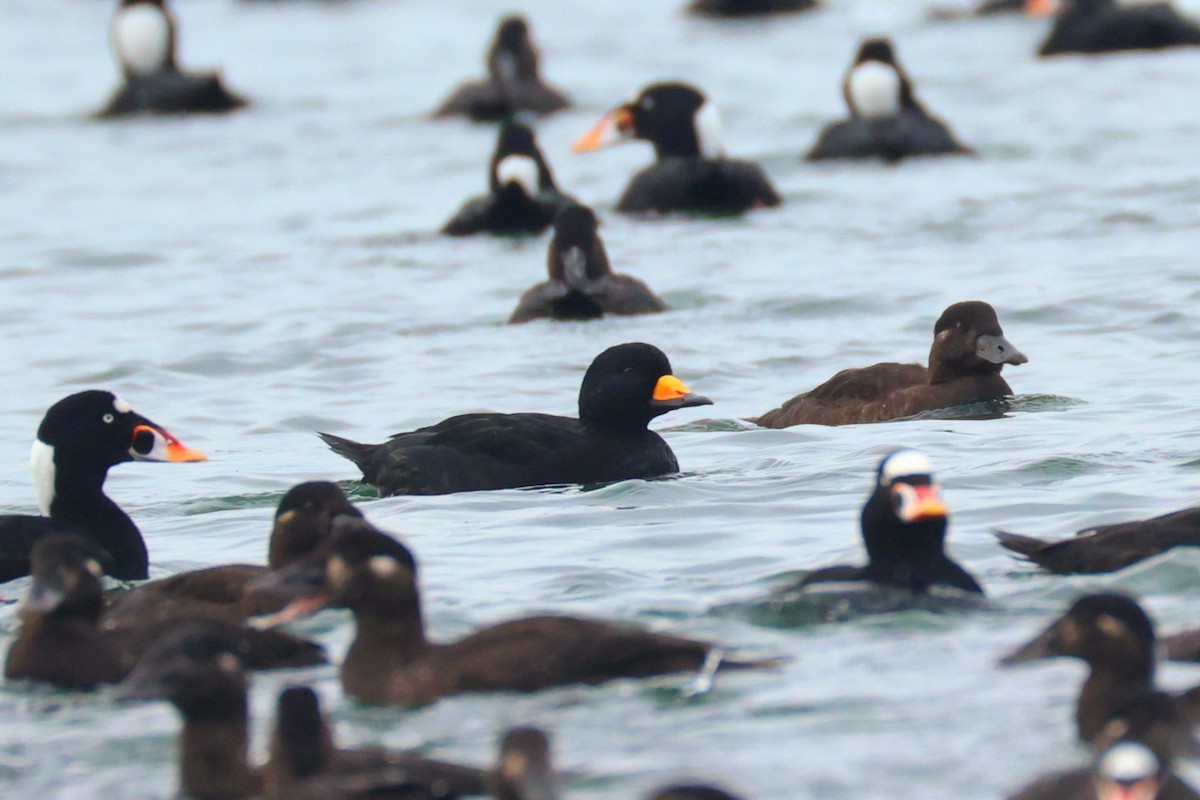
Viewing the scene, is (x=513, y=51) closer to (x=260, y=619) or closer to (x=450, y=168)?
(x=450, y=168)

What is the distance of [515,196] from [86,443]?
9.20 meters

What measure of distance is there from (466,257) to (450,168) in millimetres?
4759

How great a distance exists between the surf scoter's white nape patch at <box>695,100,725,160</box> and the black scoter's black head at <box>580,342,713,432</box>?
9022 mm

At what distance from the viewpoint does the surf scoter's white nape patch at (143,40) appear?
2764cm

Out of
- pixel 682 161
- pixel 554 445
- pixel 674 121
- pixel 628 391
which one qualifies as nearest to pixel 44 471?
pixel 554 445

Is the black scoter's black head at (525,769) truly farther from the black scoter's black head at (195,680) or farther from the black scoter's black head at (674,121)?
the black scoter's black head at (674,121)

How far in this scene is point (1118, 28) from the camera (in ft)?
88.2

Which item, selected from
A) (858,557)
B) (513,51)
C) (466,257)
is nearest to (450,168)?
(513,51)

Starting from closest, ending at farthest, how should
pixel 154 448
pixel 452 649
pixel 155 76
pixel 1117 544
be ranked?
pixel 452 649 < pixel 1117 544 < pixel 154 448 < pixel 155 76

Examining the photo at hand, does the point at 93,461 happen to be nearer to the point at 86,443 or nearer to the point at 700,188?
the point at 86,443

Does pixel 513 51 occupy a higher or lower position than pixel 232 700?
higher

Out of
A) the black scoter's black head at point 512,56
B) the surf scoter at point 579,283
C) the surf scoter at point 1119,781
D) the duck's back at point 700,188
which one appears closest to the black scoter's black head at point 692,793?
the surf scoter at point 1119,781

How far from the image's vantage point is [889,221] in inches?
735

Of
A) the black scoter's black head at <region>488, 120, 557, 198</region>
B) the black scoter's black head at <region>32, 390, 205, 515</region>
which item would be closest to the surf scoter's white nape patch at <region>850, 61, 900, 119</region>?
the black scoter's black head at <region>488, 120, 557, 198</region>
